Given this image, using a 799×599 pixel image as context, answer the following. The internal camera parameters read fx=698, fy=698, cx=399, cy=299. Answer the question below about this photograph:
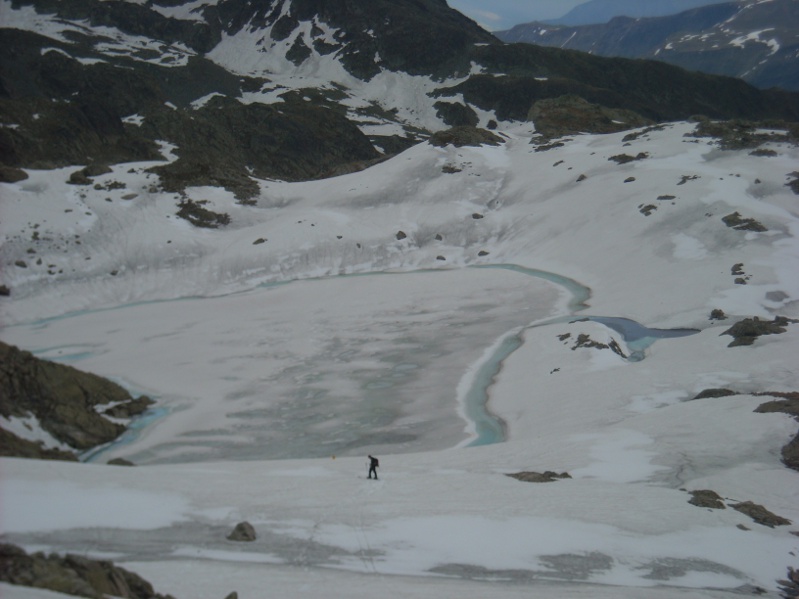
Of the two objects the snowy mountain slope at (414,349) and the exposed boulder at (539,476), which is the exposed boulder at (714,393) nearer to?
the snowy mountain slope at (414,349)

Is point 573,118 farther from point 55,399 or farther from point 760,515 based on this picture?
point 760,515

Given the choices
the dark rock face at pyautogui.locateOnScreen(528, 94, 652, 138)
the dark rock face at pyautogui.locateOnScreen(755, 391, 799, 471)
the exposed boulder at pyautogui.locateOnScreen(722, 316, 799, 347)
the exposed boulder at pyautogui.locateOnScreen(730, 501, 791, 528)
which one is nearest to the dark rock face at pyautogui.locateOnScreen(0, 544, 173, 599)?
the exposed boulder at pyautogui.locateOnScreen(730, 501, 791, 528)

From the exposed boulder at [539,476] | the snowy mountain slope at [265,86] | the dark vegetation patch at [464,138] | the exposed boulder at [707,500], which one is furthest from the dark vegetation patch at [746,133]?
the exposed boulder at [539,476]

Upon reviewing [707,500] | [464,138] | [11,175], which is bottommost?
[707,500]

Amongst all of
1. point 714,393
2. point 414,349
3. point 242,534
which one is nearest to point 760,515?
point 714,393

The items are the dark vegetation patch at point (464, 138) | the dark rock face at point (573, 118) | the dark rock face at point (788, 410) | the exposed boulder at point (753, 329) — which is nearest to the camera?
the dark rock face at point (788, 410)

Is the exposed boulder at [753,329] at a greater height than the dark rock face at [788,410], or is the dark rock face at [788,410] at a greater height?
the exposed boulder at [753,329]

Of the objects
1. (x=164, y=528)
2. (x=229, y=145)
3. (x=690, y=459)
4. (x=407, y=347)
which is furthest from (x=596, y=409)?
(x=229, y=145)

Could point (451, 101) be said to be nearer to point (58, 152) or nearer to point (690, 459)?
point (58, 152)
